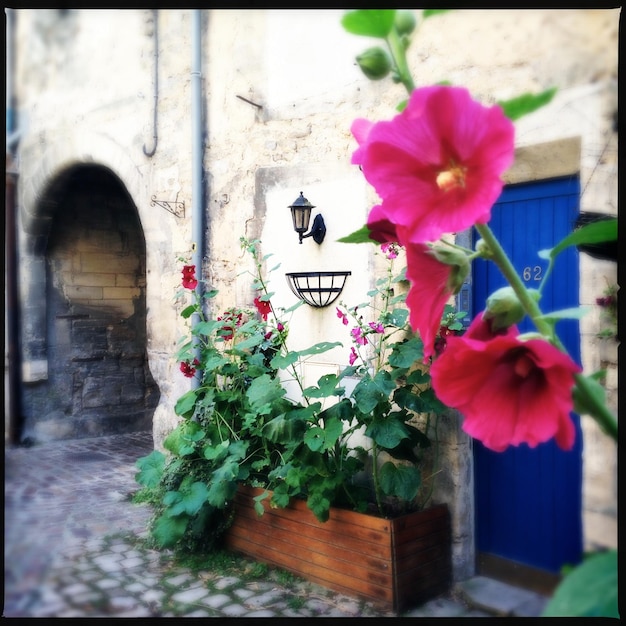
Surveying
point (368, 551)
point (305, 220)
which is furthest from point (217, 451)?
point (305, 220)

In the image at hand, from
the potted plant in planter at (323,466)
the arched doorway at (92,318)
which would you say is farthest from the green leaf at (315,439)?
the arched doorway at (92,318)

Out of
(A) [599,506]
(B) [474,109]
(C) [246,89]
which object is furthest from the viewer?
(C) [246,89]

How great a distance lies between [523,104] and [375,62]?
7.0 inches

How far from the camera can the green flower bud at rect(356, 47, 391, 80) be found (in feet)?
2.15

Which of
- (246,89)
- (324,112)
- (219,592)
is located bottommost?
(219,592)

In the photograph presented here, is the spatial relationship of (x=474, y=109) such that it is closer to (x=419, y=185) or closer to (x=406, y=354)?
(x=419, y=185)

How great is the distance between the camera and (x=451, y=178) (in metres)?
0.61

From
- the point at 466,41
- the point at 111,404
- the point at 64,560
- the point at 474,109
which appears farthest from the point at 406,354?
the point at 111,404

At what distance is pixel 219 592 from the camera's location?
3105mm

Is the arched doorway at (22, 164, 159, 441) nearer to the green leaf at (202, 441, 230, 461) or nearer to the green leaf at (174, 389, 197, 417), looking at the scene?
the green leaf at (174, 389, 197, 417)

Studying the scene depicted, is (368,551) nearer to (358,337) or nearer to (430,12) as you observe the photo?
(358,337)

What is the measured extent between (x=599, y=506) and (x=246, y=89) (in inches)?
149

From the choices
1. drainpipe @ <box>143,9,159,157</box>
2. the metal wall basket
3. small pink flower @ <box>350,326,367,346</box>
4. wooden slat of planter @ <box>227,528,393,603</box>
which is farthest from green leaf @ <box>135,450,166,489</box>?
drainpipe @ <box>143,9,159,157</box>

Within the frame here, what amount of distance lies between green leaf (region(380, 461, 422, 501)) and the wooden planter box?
13 cm
